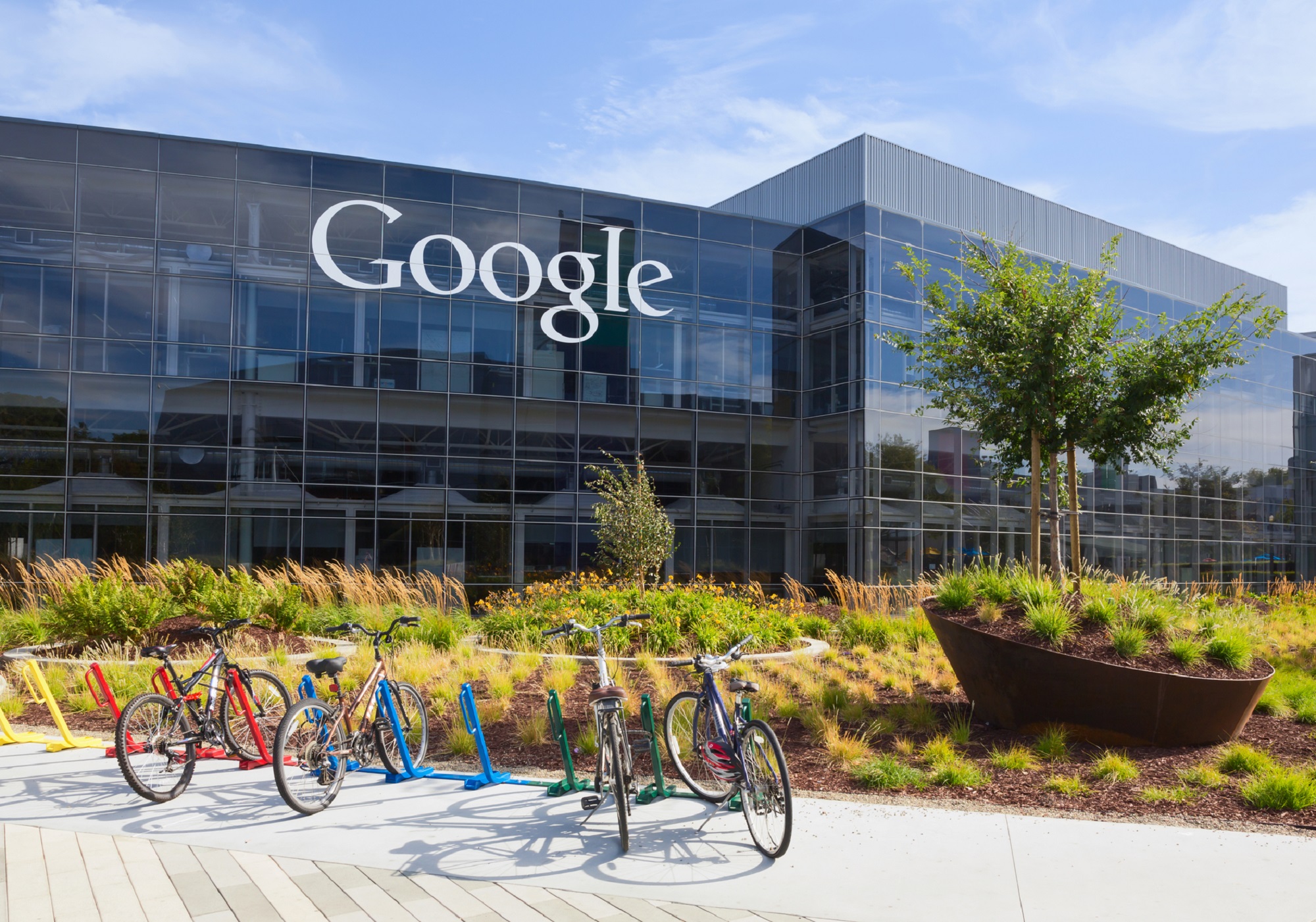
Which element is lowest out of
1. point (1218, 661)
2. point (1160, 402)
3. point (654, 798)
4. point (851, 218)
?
point (654, 798)

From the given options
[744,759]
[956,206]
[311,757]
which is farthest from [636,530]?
[956,206]

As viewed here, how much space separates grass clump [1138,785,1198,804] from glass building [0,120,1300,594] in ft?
67.5

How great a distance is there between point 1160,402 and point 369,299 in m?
19.4

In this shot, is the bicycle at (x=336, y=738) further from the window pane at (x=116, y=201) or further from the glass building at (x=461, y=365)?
the window pane at (x=116, y=201)

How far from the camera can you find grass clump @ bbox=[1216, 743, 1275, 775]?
699 centimetres

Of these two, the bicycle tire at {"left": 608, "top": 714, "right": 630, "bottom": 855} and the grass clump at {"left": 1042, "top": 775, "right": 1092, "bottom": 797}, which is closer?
the bicycle tire at {"left": 608, "top": 714, "right": 630, "bottom": 855}

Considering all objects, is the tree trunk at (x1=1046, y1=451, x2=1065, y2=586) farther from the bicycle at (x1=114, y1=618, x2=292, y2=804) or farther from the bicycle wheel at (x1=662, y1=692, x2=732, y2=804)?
the bicycle at (x1=114, y1=618, x2=292, y2=804)

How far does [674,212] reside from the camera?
1118 inches

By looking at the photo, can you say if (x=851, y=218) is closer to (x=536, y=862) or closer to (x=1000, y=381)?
(x=1000, y=381)

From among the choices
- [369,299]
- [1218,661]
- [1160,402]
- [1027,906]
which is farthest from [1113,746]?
[369,299]

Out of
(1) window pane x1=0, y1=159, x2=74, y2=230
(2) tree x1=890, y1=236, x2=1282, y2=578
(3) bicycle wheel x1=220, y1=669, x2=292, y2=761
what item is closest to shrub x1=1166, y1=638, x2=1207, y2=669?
(2) tree x1=890, y1=236, x2=1282, y2=578

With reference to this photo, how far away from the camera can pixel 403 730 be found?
7.05 m

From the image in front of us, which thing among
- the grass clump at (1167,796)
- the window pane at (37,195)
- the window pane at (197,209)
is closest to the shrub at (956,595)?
the grass clump at (1167,796)

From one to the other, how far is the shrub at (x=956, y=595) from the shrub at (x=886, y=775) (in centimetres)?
238
